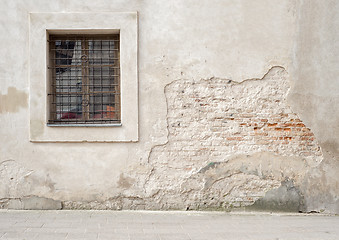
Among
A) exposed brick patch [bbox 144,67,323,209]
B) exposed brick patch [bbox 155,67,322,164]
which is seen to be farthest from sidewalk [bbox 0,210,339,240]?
exposed brick patch [bbox 155,67,322,164]

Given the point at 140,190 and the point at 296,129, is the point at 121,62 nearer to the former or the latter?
the point at 140,190

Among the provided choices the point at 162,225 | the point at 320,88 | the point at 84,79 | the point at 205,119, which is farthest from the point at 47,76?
the point at 320,88

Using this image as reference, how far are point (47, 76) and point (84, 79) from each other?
56 cm

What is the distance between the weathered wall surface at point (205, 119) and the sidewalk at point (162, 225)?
0.23m

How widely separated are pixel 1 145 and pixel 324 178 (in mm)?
4956

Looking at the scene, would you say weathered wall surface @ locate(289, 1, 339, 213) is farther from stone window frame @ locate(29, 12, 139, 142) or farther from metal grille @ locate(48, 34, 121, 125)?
metal grille @ locate(48, 34, 121, 125)

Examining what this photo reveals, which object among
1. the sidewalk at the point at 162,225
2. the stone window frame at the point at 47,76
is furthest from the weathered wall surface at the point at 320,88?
the stone window frame at the point at 47,76

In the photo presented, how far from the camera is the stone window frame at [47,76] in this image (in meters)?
6.50

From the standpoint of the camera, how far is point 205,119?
21.7 feet

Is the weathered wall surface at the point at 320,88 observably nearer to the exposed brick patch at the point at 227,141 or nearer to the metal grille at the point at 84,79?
the exposed brick patch at the point at 227,141

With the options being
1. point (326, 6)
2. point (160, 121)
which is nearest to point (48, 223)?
point (160, 121)

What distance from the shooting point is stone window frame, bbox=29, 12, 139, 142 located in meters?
6.50

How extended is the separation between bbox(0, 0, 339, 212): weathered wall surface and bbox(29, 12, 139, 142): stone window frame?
11 centimetres

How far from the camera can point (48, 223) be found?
5793mm
